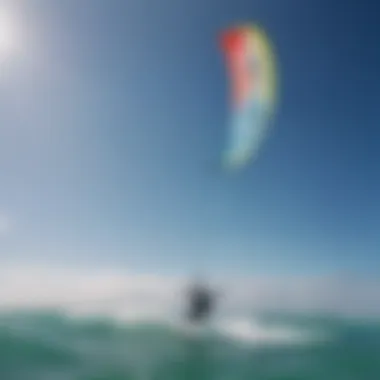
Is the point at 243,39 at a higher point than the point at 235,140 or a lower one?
higher

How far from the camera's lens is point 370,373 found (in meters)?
2.49

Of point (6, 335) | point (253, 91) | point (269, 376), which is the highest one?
point (253, 91)

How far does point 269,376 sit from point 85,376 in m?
0.81

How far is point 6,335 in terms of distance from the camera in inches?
93.1

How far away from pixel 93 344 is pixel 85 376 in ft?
0.46

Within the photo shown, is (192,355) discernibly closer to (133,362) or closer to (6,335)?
(133,362)

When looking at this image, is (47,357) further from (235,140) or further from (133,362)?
(235,140)

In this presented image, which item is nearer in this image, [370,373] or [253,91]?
[253,91]

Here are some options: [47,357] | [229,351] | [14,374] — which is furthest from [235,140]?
[14,374]

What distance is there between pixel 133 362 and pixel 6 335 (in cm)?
56

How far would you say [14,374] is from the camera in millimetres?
2416

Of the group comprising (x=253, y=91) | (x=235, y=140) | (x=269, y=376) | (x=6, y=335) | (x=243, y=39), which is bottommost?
(x=269, y=376)

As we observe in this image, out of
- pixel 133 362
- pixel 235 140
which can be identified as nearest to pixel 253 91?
pixel 235 140

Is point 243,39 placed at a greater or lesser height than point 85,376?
greater
